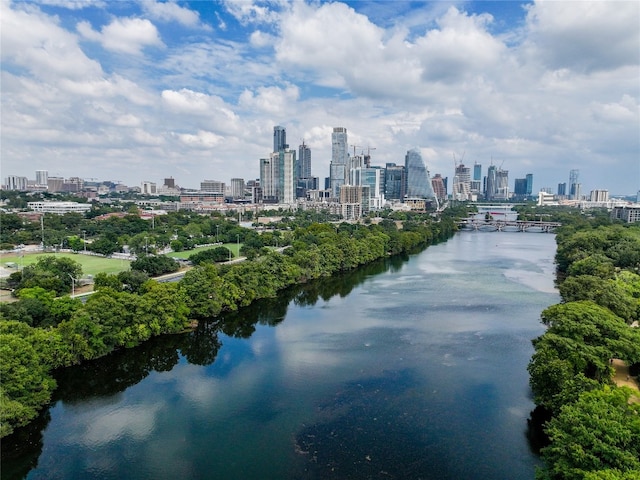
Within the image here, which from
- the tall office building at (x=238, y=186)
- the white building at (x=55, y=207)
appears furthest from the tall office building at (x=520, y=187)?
the white building at (x=55, y=207)

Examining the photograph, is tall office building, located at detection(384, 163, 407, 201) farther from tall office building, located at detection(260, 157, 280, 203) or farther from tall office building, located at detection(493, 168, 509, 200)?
tall office building, located at detection(493, 168, 509, 200)

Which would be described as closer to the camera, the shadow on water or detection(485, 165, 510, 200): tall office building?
the shadow on water

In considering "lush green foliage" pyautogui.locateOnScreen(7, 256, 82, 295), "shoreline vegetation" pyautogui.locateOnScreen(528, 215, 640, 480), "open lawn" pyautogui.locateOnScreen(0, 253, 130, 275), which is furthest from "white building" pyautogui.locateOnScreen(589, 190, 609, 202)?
"lush green foliage" pyautogui.locateOnScreen(7, 256, 82, 295)

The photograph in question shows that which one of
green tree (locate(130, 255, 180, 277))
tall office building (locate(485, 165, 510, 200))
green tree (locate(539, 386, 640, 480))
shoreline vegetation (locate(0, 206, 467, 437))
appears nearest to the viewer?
green tree (locate(539, 386, 640, 480))

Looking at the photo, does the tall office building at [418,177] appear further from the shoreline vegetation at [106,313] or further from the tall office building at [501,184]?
the shoreline vegetation at [106,313]

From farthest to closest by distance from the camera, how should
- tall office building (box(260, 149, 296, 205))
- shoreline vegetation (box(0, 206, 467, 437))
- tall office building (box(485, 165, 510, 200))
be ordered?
tall office building (box(485, 165, 510, 200)), tall office building (box(260, 149, 296, 205)), shoreline vegetation (box(0, 206, 467, 437))

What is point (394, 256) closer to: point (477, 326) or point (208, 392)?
point (477, 326)

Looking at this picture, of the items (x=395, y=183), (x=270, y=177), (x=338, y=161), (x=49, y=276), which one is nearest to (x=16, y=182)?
(x=270, y=177)
